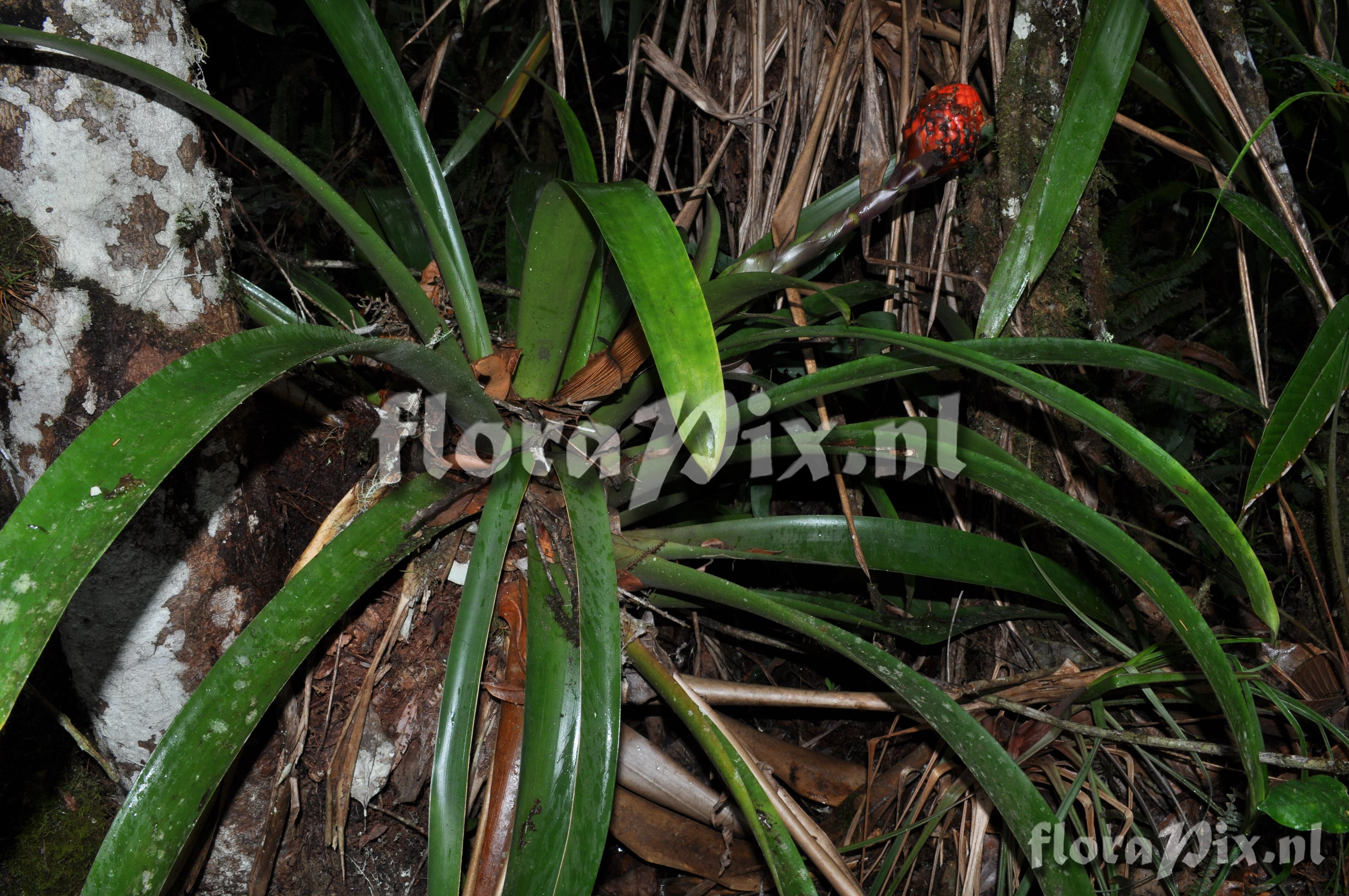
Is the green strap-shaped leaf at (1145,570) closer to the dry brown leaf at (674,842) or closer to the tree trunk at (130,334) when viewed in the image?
the dry brown leaf at (674,842)

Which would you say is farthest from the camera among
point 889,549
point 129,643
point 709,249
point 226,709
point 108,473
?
point 709,249

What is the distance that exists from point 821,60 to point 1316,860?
50.5 inches

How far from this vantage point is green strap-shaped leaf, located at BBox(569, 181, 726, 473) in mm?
478

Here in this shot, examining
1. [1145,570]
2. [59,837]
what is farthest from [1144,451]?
[59,837]

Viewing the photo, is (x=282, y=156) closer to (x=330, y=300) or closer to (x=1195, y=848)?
(x=330, y=300)

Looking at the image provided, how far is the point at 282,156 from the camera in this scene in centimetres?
75

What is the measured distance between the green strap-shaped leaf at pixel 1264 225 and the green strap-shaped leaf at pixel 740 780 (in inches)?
32.4

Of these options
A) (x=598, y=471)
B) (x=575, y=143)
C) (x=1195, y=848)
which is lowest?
(x=1195, y=848)

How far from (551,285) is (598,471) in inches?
9.3

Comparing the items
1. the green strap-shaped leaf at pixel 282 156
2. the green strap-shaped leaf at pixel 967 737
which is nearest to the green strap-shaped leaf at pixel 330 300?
the green strap-shaped leaf at pixel 282 156

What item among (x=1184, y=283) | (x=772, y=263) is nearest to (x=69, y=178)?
(x=772, y=263)

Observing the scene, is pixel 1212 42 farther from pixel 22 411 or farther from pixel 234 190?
pixel 234 190

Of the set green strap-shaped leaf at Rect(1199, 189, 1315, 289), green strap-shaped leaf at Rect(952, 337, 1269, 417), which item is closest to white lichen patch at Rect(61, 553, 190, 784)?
green strap-shaped leaf at Rect(952, 337, 1269, 417)

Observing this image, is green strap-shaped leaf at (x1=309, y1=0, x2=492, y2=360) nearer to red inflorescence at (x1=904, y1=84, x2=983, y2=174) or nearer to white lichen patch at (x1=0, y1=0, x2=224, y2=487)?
white lichen patch at (x1=0, y1=0, x2=224, y2=487)
